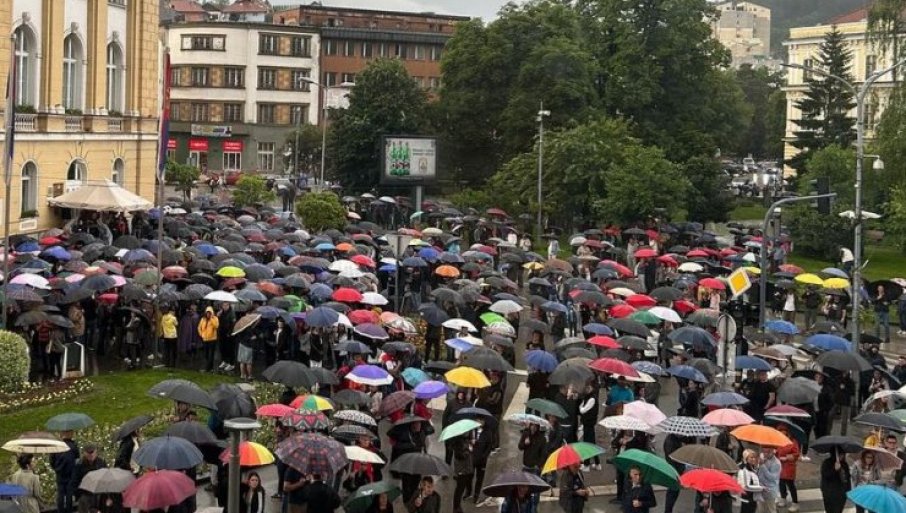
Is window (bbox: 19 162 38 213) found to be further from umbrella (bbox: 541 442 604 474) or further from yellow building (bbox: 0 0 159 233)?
umbrella (bbox: 541 442 604 474)

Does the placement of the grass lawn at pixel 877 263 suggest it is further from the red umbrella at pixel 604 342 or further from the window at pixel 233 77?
the window at pixel 233 77

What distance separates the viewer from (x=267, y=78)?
94000 millimetres

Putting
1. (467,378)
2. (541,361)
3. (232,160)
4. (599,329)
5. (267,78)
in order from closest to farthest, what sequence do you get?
(467,378) < (541,361) < (599,329) < (267,78) < (232,160)

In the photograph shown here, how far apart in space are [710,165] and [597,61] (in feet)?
28.9

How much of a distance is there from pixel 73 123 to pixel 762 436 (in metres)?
33.3

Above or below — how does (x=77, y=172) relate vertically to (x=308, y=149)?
below

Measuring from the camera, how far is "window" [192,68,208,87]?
93.4 m

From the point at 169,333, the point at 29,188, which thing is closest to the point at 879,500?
the point at 169,333

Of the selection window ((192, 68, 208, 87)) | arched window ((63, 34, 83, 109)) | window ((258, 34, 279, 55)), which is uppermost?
window ((258, 34, 279, 55))

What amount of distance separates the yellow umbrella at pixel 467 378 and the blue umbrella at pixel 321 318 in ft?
16.3

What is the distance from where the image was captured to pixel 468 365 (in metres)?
19.3

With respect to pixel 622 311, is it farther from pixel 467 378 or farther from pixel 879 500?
pixel 879 500

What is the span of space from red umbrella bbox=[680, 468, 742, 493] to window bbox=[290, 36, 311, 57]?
274 ft

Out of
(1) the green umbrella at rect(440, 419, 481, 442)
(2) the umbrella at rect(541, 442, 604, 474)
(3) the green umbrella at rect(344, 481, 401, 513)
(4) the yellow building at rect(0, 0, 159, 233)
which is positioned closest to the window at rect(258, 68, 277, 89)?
(4) the yellow building at rect(0, 0, 159, 233)
